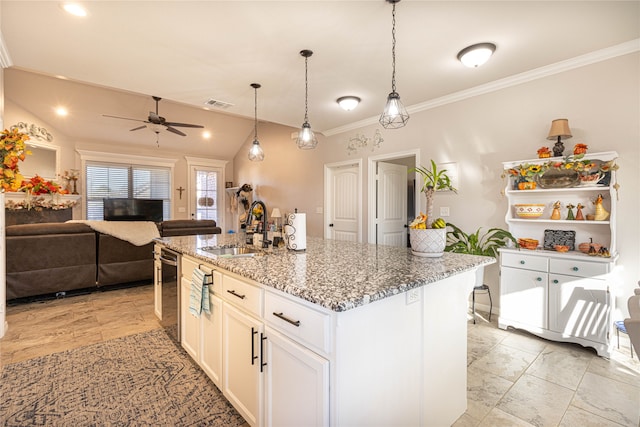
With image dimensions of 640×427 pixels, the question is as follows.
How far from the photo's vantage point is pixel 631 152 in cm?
253

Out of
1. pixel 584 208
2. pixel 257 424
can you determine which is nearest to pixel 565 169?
pixel 584 208

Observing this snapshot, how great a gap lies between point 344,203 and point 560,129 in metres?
3.11

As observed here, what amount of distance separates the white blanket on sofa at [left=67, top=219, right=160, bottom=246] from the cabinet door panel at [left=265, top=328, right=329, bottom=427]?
328 centimetres

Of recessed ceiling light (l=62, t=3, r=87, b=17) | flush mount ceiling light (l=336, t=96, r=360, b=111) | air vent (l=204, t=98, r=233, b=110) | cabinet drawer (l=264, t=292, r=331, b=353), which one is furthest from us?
air vent (l=204, t=98, r=233, b=110)

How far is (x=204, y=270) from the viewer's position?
1.97m

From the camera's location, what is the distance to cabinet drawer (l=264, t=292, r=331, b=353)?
110 cm

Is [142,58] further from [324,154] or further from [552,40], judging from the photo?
[552,40]

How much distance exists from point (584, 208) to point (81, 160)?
8.66 meters

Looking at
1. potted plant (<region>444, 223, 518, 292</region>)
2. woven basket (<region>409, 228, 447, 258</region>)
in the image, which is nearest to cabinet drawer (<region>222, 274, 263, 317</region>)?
woven basket (<region>409, 228, 447, 258</region>)

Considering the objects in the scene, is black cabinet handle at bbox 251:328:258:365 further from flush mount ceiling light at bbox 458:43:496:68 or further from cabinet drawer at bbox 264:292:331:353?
flush mount ceiling light at bbox 458:43:496:68

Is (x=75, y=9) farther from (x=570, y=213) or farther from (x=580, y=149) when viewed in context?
(x=570, y=213)

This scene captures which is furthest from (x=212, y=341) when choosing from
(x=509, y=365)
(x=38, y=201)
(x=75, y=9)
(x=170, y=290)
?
(x=38, y=201)

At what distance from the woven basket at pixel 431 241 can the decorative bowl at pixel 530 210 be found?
169 cm

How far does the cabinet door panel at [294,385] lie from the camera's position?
112 cm
